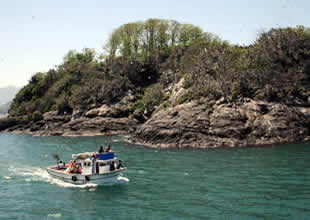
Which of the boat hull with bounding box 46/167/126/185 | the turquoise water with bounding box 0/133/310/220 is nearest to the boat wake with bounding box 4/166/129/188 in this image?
the turquoise water with bounding box 0/133/310/220

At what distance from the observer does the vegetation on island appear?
63.2 metres

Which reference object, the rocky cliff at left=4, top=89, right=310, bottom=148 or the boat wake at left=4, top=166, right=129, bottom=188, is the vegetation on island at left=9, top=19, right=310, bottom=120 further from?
the boat wake at left=4, top=166, right=129, bottom=188

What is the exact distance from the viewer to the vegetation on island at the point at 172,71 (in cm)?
6325

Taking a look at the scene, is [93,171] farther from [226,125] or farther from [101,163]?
[226,125]

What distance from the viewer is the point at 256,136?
53.4 metres

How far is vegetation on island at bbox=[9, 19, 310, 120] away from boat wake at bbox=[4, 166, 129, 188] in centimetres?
3519

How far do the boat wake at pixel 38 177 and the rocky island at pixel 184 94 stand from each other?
22244mm

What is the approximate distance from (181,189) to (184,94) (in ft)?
141

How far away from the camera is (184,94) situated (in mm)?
70562

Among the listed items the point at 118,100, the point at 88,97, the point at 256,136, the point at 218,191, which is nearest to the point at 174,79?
the point at 118,100

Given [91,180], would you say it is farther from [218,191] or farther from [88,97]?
[88,97]

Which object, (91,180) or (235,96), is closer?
(91,180)

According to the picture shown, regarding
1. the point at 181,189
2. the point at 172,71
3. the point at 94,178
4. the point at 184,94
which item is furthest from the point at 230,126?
the point at 172,71

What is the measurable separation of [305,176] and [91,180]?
22.8 meters
